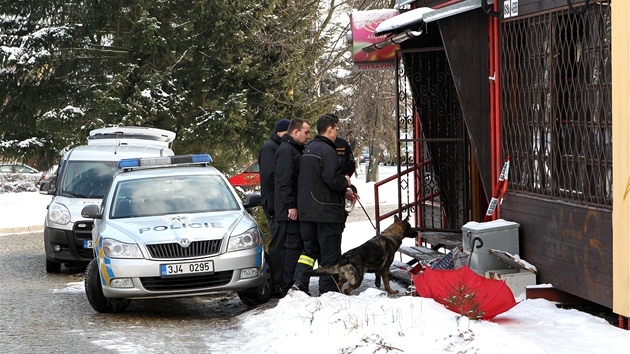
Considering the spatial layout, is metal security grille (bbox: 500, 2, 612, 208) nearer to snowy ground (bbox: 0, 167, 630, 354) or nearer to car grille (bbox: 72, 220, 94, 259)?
snowy ground (bbox: 0, 167, 630, 354)

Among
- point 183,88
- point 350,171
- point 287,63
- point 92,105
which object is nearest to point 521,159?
point 350,171

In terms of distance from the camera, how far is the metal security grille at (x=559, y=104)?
26.5 ft

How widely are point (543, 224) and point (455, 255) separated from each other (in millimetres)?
1256

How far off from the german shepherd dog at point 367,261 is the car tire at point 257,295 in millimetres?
996

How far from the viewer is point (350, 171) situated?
455 inches

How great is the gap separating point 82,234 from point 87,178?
1.66 metres

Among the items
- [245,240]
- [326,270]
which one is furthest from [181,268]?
[326,270]

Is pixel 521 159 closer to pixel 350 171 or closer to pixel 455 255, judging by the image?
pixel 455 255

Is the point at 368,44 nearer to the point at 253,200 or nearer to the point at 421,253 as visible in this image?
the point at 421,253

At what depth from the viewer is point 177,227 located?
427 inches

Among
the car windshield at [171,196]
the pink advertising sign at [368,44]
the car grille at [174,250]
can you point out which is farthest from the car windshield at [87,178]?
the car grille at [174,250]

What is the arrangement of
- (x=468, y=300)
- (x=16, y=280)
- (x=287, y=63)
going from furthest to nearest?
(x=287, y=63) < (x=16, y=280) < (x=468, y=300)

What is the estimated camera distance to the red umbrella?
775 centimetres

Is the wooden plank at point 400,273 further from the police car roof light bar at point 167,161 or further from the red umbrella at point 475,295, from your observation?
the red umbrella at point 475,295
